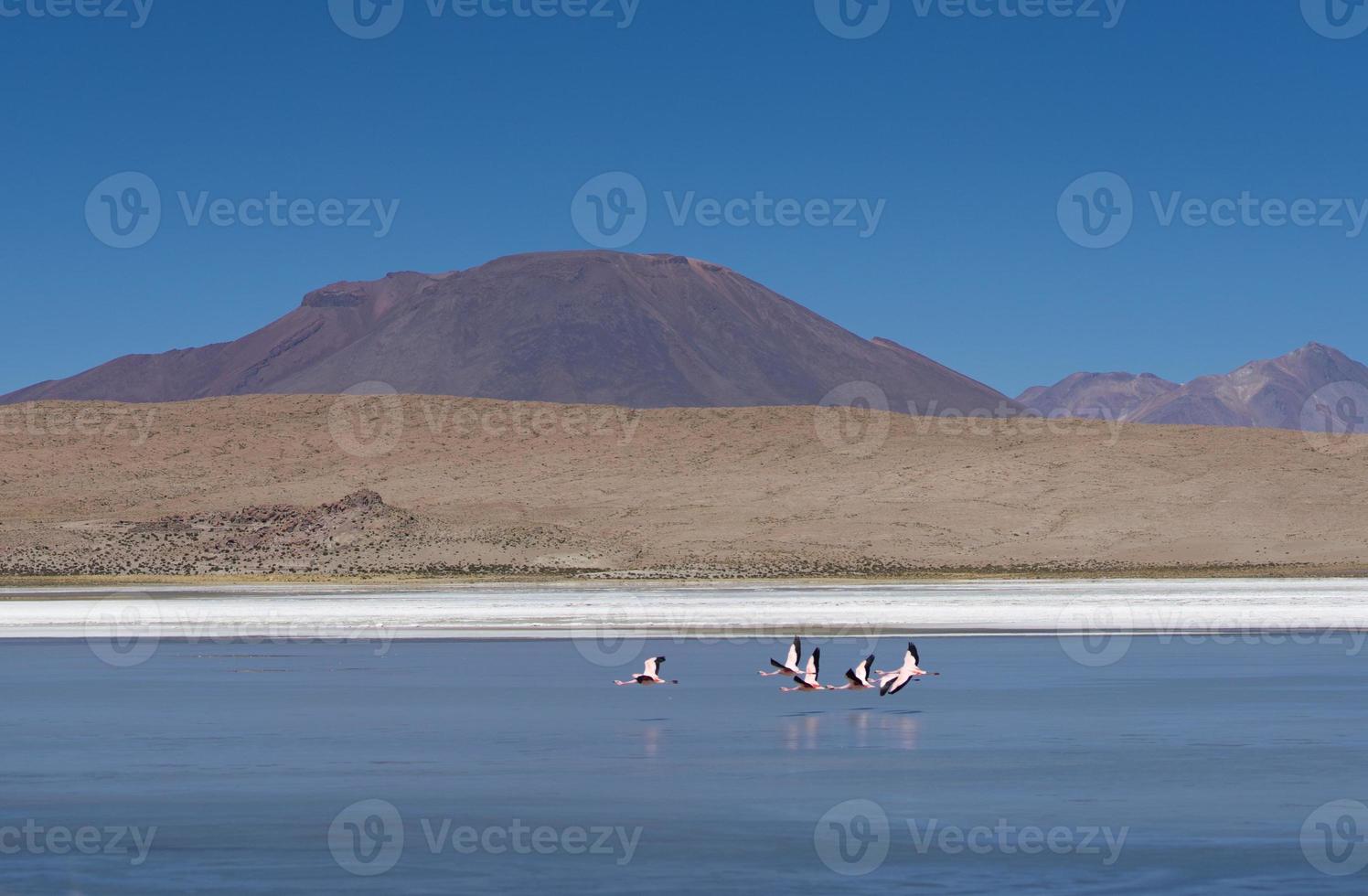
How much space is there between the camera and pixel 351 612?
39.5 meters

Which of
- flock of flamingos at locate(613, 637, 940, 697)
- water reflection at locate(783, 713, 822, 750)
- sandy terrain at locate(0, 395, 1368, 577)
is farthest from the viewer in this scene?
sandy terrain at locate(0, 395, 1368, 577)

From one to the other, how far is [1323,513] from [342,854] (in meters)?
78.9

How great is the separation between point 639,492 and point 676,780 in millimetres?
81440

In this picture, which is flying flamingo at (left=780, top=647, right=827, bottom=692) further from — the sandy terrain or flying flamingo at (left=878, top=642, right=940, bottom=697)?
the sandy terrain

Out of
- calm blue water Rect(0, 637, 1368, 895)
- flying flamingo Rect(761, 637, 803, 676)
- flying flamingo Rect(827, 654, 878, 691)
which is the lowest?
calm blue water Rect(0, 637, 1368, 895)

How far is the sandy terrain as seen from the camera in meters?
71.9

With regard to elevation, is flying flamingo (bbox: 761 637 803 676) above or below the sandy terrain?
below

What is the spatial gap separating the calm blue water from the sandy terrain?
4269cm

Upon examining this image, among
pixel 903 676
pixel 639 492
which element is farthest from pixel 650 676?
pixel 639 492

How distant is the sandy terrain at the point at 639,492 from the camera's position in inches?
2830

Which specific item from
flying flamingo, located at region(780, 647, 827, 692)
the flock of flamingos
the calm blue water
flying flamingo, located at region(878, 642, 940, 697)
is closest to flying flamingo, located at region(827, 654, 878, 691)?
the flock of flamingos

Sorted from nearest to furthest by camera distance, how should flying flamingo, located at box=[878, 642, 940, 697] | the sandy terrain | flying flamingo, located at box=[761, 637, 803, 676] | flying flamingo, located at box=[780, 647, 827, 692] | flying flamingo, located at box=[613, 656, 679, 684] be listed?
flying flamingo, located at box=[878, 642, 940, 697]
flying flamingo, located at box=[780, 647, 827, 692]
flying flamingo, located at box=[761, 637, 803, 676]
flying flamingo, located at box=[613, 656, 679, 684]
the sandy terrain

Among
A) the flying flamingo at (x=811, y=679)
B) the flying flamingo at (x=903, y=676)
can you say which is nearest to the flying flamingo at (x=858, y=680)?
the flying flamingo at (x=811, y=679)

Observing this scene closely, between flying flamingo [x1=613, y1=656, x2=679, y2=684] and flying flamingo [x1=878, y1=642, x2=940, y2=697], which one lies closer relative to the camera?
flying flamingo [x1=878, y1=642, x2=940, y2=697]
